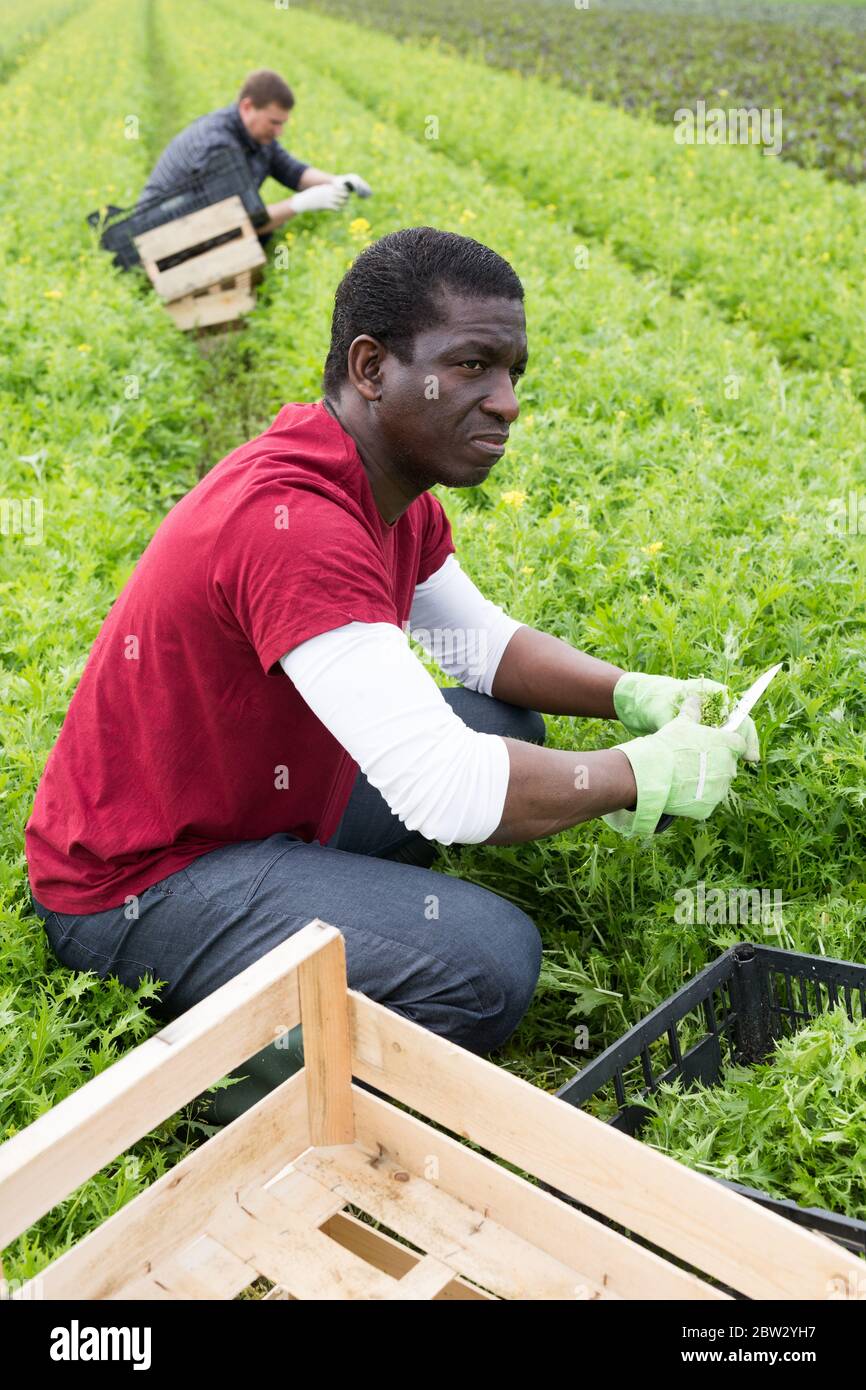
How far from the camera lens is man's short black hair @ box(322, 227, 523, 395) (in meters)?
2.14

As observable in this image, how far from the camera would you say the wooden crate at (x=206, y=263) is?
23.0ft

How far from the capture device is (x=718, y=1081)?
2.44m

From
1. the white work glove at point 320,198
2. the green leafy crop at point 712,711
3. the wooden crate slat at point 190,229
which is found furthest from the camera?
the white work glove at point 320,198

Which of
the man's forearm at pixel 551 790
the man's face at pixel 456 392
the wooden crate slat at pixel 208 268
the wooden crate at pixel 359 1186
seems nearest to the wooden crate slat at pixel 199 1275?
the wooden crate at pixel 359 1186

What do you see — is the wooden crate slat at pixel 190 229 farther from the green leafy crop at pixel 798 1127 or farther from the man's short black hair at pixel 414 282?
the green leafy crop at pixel 798 1127

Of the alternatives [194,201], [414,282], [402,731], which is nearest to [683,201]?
[194,201]

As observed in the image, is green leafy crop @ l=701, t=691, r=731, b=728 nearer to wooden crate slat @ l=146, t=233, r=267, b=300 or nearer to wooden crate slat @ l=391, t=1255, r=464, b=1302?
wooden crate slat @ l=391, t=1255, r=464, b=1302

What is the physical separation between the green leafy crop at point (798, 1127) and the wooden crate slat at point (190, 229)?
5.99 m

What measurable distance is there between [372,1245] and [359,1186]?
110mm

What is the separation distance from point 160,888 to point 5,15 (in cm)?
3461

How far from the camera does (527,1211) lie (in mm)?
1915

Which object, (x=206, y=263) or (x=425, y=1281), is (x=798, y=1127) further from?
(x=206, y=263)
